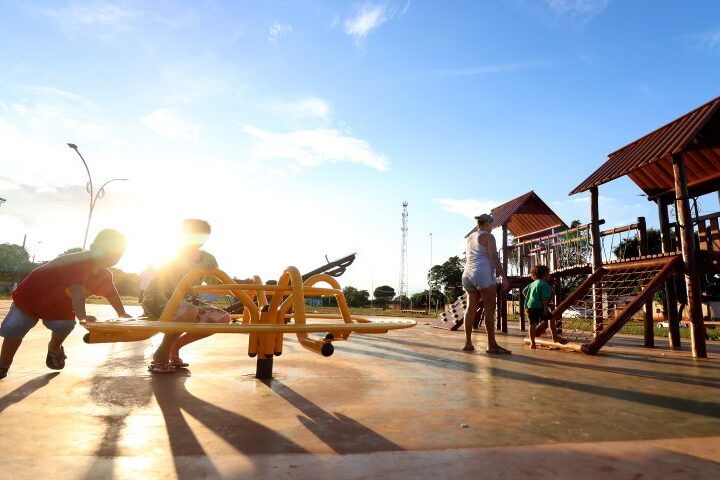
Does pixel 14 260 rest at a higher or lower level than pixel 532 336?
higher

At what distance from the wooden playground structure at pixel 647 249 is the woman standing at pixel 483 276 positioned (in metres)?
1.53

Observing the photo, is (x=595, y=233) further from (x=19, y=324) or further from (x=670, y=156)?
(x=19, y=324)

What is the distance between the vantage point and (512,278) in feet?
42.7

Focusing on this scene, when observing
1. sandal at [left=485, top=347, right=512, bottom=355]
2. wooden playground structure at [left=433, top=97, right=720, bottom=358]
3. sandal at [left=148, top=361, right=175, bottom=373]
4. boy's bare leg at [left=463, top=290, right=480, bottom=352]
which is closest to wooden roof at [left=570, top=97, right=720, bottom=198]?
wooden playground structure at [left=433, top=97, right=720, bottom=358]

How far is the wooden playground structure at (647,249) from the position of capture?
6445 millimetres

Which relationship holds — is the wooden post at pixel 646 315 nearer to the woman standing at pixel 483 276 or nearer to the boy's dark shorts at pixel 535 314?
the boy's dark shorts at pixel 535 314

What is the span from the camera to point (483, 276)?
595 centimetres

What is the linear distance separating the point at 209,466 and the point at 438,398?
1.72 metres

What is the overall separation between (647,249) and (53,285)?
994 centimetres

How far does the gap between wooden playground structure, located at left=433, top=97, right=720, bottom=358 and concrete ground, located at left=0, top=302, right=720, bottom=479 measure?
2.89 meters

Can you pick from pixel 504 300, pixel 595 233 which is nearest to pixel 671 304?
pixel 595 233

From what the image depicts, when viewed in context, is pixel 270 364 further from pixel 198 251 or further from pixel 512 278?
pixel 512 278

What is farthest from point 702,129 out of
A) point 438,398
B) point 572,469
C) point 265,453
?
point 265,453

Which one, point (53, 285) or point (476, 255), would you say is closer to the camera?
point (53, 285)
